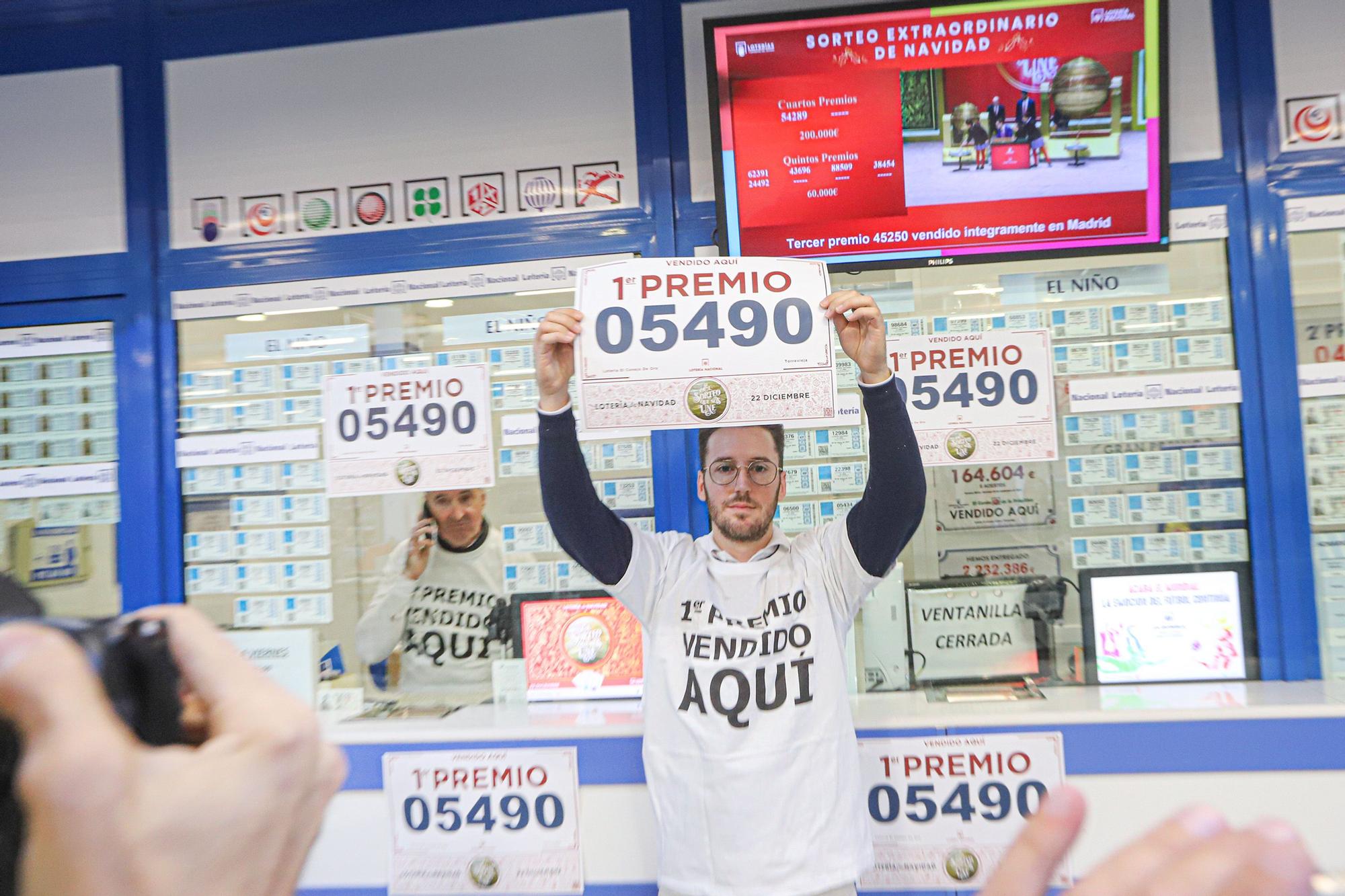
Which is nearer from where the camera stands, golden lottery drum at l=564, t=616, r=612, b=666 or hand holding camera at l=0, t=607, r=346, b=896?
hand holding camera at l=0, t=607, r=346, b=896

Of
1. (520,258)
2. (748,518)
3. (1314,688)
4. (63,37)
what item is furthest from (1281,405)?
(63,37)

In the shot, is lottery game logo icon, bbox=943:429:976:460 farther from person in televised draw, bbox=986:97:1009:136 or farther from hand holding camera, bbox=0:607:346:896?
hand holding camera, bbox=0:607:346:896

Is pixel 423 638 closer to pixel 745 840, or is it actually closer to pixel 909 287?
pixel 745 840

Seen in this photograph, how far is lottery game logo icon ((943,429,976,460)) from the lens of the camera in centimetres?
329

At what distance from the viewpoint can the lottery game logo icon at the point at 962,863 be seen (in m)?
2.88

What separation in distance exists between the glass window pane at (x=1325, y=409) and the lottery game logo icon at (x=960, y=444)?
1.12m

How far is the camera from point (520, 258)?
3502 mm

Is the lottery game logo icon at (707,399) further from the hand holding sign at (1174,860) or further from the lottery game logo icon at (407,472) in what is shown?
the hand holding sign at (1174,860)

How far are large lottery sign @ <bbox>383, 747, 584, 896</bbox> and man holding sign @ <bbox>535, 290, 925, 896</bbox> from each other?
693mm

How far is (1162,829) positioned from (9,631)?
0.46 meters

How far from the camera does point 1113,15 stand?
308 cm

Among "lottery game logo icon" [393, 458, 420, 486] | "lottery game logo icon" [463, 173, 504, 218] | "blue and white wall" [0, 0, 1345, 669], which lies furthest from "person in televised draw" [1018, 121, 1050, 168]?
"lottery game logo icon" [393, 458, 420, 486]

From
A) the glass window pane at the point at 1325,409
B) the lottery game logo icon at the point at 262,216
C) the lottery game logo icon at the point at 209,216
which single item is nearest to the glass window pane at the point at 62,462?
the lottery game logo icon at the point at 209,216

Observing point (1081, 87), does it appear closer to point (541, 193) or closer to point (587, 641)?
point (541, 193)
